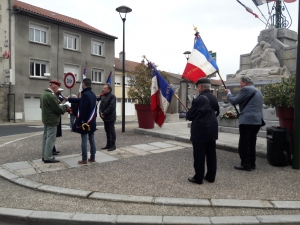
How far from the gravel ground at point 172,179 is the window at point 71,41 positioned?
70.9 ft

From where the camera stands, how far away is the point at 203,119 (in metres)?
4.48

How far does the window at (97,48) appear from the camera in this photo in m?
28.9

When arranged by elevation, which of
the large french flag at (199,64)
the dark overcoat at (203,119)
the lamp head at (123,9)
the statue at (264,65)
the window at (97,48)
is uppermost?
the window at (97,48)

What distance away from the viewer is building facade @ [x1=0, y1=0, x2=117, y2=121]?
2184cm

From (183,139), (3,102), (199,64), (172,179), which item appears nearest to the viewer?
(172,179)

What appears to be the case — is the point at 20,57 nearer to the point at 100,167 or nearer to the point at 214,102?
the point at 100,167

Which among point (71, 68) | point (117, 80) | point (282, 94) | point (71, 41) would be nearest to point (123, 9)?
point (282, 94)

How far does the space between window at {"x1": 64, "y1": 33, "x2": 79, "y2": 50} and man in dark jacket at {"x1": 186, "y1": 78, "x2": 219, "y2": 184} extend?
953 inches

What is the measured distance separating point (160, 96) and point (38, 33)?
18999 millimetres

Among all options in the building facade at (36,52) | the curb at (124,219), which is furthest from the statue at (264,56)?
the building facade at (36,52)

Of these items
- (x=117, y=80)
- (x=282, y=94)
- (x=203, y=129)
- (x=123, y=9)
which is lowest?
(x=203, y=129)

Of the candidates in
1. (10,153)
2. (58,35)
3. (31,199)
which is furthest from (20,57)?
(31,199)

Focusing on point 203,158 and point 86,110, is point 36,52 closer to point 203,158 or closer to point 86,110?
point 86,110

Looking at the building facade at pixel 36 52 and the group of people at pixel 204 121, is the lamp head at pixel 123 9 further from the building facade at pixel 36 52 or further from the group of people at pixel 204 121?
the building facade at pixel 36 52
